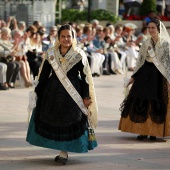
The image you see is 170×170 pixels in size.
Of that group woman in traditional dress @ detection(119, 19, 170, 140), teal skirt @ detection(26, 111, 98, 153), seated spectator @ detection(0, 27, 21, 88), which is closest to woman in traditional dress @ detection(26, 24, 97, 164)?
teal skirt @ detection(26, 111, 98, 153)

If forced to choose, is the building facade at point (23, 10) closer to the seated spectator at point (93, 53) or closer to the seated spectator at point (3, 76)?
the seated spectator at point (93, 53)

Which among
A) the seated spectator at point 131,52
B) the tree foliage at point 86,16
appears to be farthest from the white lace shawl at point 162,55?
the tree foliage at point 86,16

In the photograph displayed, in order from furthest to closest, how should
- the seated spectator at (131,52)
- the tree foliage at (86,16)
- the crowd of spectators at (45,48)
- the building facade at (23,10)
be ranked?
the tree foliage at (86,16), the building facade at (23,10), the seated spectator at (131,52), the crowd of spectators at (45,48)

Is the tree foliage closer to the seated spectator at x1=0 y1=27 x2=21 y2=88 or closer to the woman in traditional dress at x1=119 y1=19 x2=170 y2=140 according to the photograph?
the seated spectator at x1=0 y1=27 x2=21 y2=88

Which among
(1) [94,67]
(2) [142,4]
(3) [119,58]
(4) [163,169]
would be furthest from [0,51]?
(2) [142,4]

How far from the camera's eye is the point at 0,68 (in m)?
17.0

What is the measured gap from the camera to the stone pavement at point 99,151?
351 inches

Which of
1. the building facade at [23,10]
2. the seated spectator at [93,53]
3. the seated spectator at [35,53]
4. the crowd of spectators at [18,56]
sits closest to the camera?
the crowd of spectators at [18,56]

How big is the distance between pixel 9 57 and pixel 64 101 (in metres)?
8.62

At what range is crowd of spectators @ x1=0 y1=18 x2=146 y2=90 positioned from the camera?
57.5ft

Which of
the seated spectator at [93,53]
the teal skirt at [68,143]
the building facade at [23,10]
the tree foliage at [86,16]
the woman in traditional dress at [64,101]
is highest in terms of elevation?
the woman in traditional dress at [64,101]

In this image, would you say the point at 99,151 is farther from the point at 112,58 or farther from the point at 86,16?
the point at 86,16

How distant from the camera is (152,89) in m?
11.0

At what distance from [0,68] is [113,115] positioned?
4104 mm
